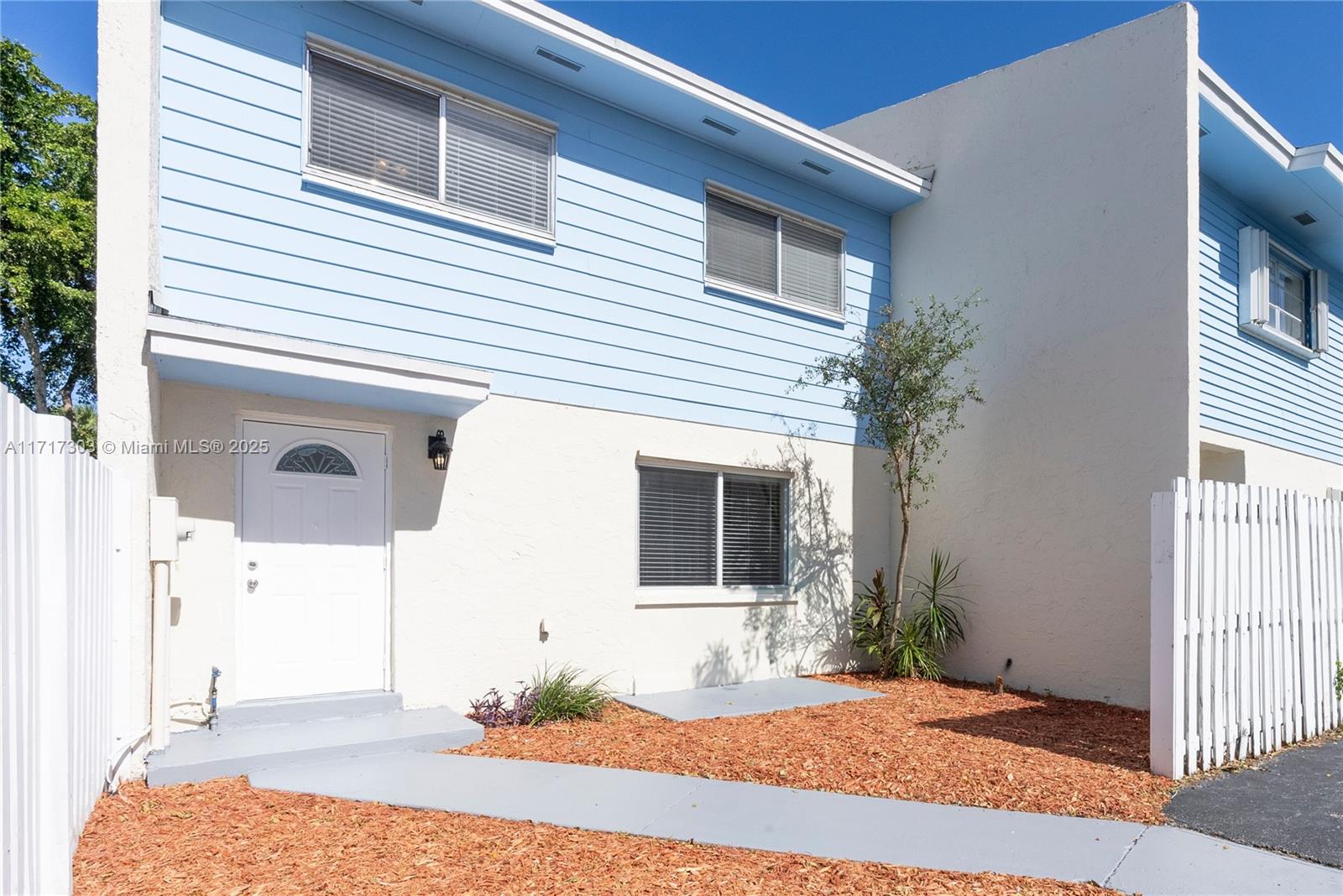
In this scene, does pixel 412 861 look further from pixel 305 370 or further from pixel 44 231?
pixel 44 231

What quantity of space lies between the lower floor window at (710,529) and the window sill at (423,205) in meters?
2.41

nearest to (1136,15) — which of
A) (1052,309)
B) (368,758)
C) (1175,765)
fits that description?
(1052,309)

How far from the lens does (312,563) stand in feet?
22.0

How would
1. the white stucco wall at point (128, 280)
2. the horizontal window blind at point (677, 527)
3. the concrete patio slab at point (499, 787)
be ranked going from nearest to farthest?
the concrete patio slab at point (499, 787), the white stucco wall at point (128, 280), the horizontal window blind at point (677, 527)

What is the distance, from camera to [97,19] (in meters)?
5.41

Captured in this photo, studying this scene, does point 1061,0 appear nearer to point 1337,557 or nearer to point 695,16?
point 695,16

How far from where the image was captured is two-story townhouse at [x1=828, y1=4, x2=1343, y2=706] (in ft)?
28.2

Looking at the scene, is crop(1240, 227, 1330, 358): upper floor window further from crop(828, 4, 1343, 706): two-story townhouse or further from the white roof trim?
the white roof trim

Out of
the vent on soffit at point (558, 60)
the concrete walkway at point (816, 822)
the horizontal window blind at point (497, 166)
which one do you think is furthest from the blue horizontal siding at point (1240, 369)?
the horizontal window blind at point (497, 166)

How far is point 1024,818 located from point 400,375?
477cm

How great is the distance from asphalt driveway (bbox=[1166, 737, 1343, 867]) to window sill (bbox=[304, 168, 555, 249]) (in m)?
6.24

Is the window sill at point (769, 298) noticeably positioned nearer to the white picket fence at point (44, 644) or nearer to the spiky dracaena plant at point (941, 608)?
the spiky dracaena plant at point (941, 608)

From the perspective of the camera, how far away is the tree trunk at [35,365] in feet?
57.0

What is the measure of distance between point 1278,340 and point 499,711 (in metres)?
10.2
